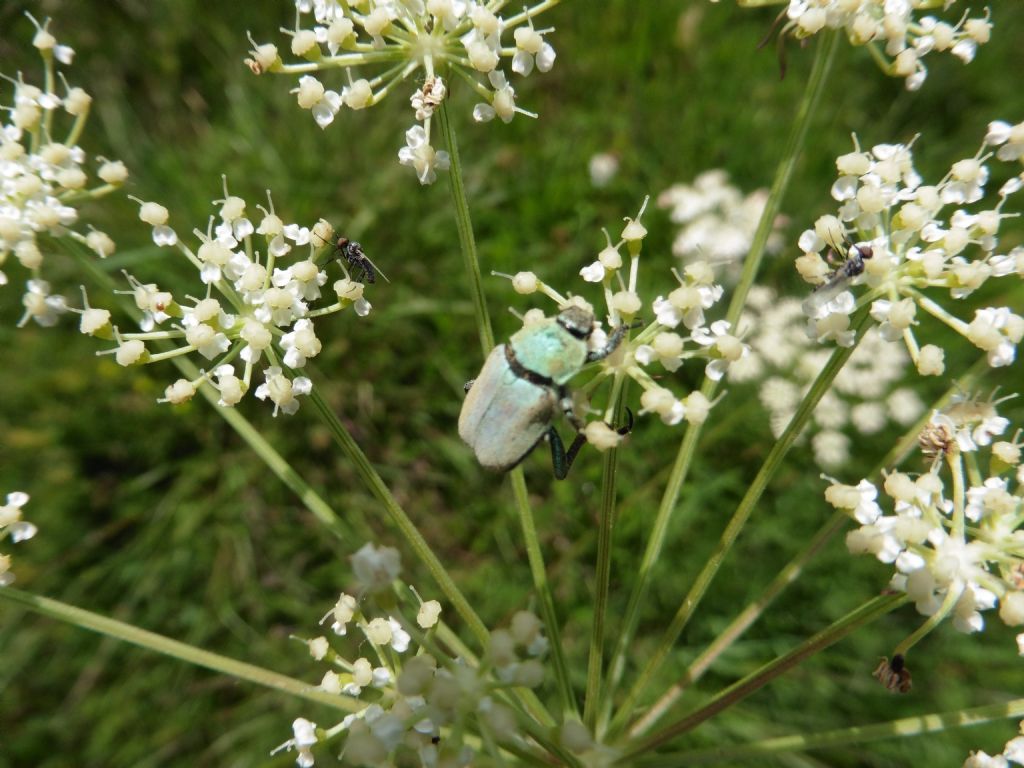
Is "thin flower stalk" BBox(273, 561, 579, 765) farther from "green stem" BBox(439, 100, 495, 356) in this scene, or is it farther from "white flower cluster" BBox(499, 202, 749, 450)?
"green stem" BBox(439, 100, 495, 356)

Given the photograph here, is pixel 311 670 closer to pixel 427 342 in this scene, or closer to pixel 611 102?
pixel 427 342

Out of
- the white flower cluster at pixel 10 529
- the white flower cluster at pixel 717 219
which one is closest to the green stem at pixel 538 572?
the white flower cluster at pixel 10 529

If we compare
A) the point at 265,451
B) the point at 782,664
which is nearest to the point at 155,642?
the point at 265,451

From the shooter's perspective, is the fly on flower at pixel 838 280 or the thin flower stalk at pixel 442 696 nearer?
the thin flower stalk at pixel 442 696

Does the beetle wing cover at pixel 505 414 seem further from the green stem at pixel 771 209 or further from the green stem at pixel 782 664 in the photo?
the green stem at pixel 782 664

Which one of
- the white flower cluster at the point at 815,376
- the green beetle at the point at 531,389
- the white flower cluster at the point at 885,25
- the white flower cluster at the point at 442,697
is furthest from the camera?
the white flower cluster at the point at 815,376

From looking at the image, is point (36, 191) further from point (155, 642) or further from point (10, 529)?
point (155, 642)

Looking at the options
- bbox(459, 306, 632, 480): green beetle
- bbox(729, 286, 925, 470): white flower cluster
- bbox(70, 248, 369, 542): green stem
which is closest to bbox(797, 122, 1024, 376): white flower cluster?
bbox(459, 306, 632, 480): green beetle

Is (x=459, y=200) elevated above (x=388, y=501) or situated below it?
above
